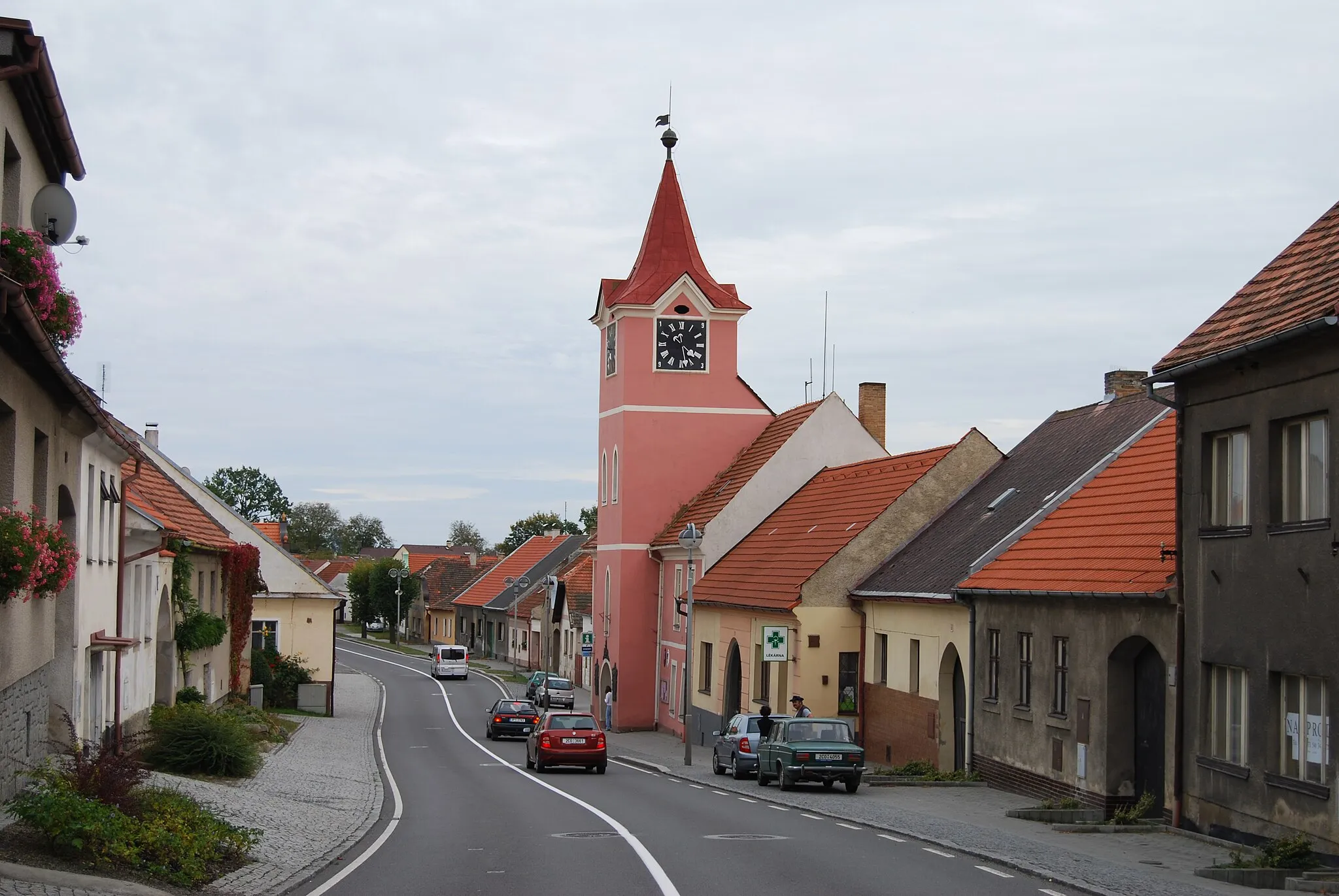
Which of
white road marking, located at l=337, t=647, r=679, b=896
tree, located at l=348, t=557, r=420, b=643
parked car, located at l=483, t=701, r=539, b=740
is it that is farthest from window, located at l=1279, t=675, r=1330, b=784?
tree, located at l=348, t=557, r=420, b=643

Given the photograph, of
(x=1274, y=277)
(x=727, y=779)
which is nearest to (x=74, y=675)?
(x=727, y=779)

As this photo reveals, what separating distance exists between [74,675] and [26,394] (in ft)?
23.4

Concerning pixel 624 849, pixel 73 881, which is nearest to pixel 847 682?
pixel 624 849

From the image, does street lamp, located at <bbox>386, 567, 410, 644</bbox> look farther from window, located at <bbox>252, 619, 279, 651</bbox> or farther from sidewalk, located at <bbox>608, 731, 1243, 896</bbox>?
sidewalk, located at <bbox>608, 731, 1243, 896</bbox>

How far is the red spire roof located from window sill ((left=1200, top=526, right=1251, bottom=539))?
33731 millimetres

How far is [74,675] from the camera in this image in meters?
21.6

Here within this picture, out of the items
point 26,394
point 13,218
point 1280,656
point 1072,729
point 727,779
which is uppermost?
point 13,218

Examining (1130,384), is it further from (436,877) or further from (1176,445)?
(436,877)

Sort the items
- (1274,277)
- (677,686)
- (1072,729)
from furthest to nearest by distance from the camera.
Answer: (677,686) < (1072,729) < (1274,277)

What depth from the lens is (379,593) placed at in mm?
129125

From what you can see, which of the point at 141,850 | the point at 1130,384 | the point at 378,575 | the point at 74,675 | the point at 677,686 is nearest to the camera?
the point at 141,850

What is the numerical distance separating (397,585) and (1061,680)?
106 meters

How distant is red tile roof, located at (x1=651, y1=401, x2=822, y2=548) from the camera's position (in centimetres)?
5006

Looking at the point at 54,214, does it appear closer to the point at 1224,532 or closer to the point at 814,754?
the point at 1224,532
